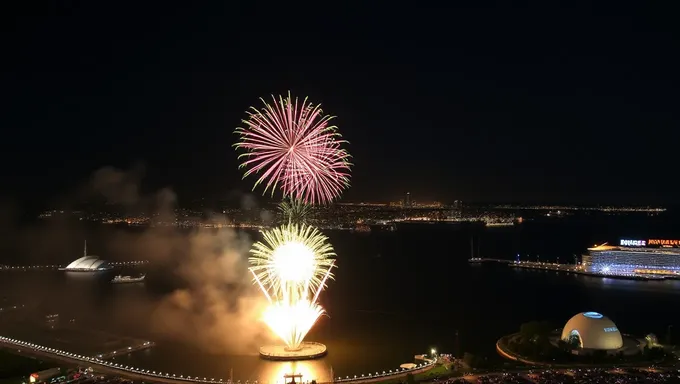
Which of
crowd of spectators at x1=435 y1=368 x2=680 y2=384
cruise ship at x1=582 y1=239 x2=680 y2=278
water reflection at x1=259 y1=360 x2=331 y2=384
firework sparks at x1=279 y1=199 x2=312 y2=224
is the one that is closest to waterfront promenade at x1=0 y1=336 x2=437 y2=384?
water reflection at x1=259 y1=360 x2=331 y2=384

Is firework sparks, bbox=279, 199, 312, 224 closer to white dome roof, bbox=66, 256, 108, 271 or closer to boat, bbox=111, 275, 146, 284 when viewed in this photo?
boat, bbox=111, 275, 146, 284

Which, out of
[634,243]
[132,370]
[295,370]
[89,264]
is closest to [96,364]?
[132,370]

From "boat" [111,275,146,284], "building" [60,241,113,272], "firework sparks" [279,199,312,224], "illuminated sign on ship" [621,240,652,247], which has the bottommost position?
"boat" [111,275,146,284]

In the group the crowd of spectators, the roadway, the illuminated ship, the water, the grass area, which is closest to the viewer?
the crowd of spectators

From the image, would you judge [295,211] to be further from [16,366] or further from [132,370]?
[16,366]

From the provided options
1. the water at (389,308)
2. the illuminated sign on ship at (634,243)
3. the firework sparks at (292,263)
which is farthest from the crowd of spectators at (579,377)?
the illuminated sign on ship at (634,243)

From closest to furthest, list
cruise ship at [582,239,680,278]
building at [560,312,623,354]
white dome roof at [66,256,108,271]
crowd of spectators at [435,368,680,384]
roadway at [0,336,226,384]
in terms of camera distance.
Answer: crowd of spectators at [435,368,680,384] → roadway at [0,336,226,384] → building at [560,312,623,354] → cruise ship at [582,239,680,278] → white dome roof at [66,256,108,271]

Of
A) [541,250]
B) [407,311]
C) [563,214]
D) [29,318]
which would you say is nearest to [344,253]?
[541,250]

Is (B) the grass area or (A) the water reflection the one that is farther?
(A) the water reflection
